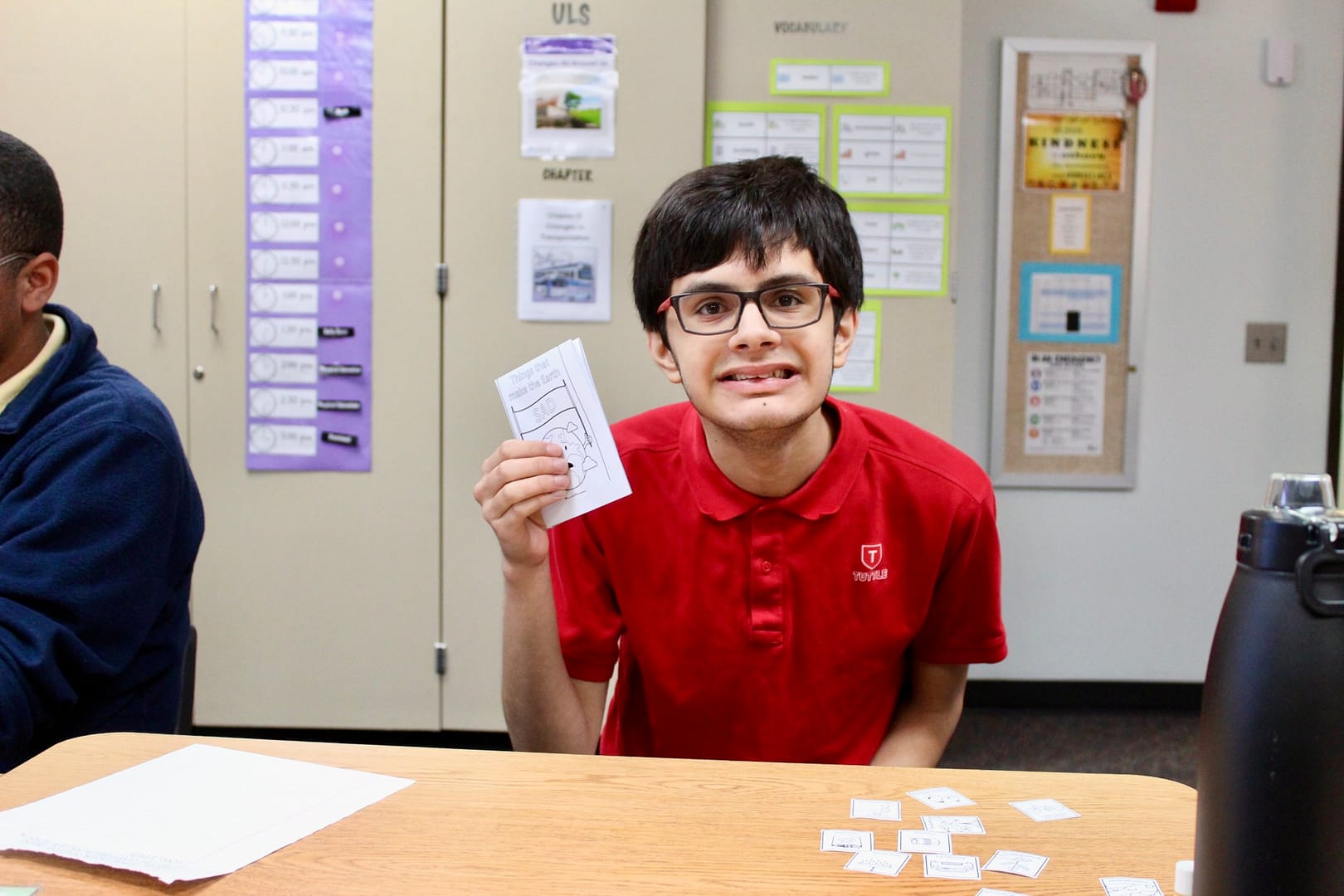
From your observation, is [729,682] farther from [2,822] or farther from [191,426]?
[191,426]

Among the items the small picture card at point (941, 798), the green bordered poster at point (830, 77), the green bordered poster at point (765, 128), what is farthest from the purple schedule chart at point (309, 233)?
the small picture card at point (941, 798)

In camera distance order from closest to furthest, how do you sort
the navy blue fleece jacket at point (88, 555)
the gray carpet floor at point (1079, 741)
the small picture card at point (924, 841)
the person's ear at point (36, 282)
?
the small picture card at point (924, 841), the navy blue fleece jacket at point (88, 555), the person's ear at point (36, 282), the gray carpet floor at point (1079, 741)

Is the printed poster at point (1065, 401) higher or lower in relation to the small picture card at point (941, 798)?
higher

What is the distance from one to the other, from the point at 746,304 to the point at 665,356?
6.4 inches

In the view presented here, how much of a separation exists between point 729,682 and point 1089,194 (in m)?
2.65

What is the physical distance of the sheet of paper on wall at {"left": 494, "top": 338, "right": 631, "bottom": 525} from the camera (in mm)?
1064

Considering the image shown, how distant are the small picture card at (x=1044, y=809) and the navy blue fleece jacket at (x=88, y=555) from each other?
3.51ft

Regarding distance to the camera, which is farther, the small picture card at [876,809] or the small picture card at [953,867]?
the small picture card at [876,809]

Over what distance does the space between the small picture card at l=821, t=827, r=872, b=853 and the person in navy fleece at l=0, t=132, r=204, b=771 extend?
3.00ft

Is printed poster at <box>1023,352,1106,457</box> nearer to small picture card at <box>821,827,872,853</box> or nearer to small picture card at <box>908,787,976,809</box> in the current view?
small picture card at <box>908,787,976,809</box>

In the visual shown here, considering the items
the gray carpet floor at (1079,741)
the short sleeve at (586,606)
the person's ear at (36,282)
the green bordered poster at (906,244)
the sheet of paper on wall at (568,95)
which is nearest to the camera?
the short sleeve at (586,606)

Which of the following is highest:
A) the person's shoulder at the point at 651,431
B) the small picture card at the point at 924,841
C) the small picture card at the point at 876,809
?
the person's shoulder at the point at 651,431

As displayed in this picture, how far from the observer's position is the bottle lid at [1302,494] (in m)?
0.56

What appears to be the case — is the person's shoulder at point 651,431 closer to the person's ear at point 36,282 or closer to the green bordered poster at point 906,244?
the person's ear at point 36,282
